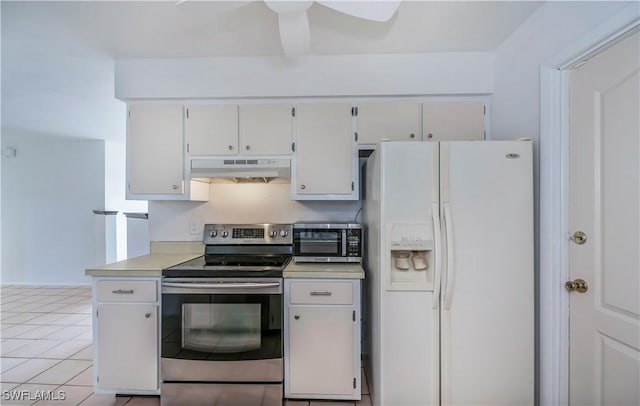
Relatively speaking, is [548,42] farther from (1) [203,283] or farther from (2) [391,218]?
(1) [203,283]

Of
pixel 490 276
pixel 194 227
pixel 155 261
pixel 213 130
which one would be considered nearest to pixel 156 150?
pixel 213 130

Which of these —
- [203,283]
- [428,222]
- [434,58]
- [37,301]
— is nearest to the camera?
[428,222]

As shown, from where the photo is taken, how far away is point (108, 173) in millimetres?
4703

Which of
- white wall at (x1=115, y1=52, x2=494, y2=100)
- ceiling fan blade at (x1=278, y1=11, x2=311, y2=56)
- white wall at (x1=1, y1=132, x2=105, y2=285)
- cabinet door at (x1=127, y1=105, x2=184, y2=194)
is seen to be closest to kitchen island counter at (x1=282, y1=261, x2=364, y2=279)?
cabinet door at (x1=127, y1=105, x2=184, y2=194)

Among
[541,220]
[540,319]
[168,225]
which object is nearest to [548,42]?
[541,220]

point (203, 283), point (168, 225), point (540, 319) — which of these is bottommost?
point (540, 319)

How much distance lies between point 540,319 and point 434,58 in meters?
1.90

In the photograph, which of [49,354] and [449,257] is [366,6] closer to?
[449,257]

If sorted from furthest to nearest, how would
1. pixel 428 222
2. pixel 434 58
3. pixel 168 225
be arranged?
pixel 168 225 < pixel 434 58 < pixel 428 222

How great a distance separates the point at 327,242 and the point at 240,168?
0.85 m

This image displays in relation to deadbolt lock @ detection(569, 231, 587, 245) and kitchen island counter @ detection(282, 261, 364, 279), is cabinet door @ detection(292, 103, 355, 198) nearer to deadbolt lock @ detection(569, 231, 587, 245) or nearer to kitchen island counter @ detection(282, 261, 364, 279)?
kitchen island counter @ detection(282, 261, 364, 279)

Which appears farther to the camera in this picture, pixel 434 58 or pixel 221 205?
pixel 221 205

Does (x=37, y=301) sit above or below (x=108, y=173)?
below

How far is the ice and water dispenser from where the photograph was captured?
1661 millimetres
